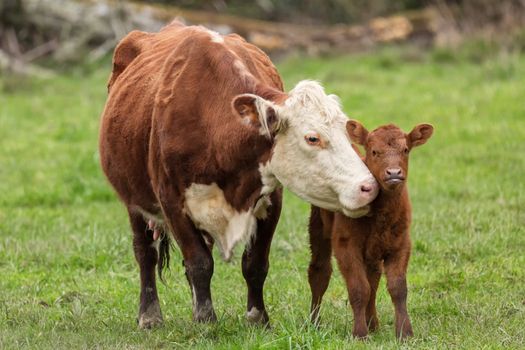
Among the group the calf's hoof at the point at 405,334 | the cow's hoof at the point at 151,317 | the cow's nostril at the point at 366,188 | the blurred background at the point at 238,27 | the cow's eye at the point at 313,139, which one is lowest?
the blurred background at the point at 238,27

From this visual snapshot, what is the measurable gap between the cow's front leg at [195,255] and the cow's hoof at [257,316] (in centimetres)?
31

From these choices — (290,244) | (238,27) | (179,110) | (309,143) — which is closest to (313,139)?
(309,143)

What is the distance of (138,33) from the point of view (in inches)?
342

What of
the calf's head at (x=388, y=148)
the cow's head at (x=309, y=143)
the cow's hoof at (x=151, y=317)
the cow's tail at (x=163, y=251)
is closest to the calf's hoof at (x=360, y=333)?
the cow's head at (x=309, y=143)

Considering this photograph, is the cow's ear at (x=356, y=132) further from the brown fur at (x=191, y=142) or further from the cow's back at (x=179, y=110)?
the cow's back at (x=179, y=110)

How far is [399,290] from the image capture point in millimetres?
6430

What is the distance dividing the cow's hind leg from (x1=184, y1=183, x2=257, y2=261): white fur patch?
3.33 feet

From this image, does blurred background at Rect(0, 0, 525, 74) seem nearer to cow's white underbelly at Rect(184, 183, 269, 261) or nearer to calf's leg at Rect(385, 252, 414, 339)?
cow's white underbelly at Rect(184, 183, 269, 261)

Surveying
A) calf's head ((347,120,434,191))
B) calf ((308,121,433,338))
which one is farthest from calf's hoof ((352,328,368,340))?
calf's head ((347,120,434,191))

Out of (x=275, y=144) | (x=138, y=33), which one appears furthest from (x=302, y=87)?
(x=138, y=33)

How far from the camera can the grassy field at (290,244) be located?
274 inches

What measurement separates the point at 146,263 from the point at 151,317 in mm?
501

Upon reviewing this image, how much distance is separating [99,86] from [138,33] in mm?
10504

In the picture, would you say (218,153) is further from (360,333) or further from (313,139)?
(360,333)
